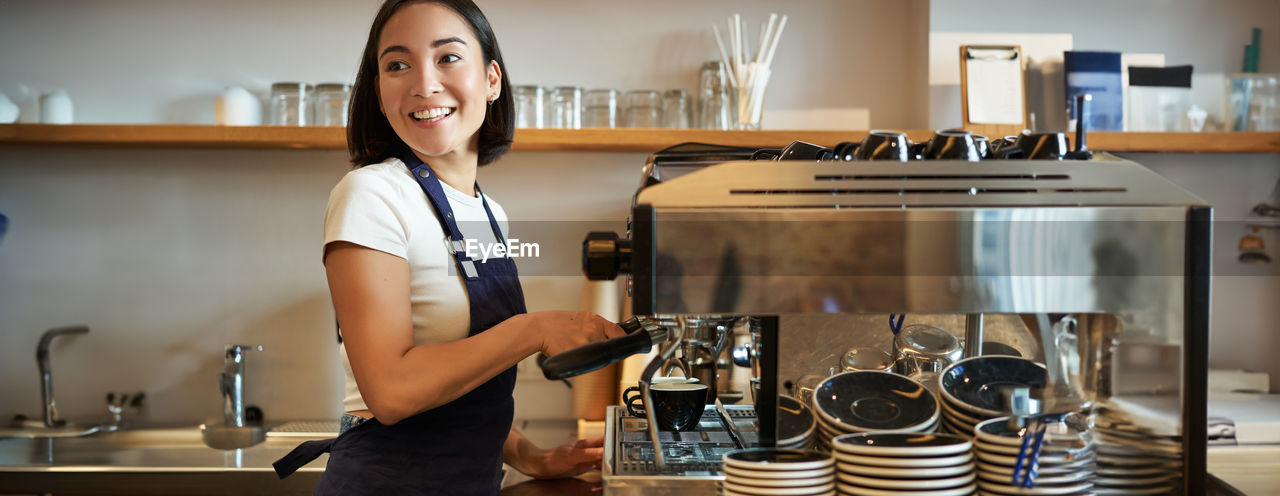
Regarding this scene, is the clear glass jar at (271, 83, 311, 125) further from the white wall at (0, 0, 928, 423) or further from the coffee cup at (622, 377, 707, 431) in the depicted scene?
the coffee cup at (622, 377, 707, 431)

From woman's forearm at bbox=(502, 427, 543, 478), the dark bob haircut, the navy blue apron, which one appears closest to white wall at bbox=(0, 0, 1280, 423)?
woman's forearm at bbox=(502, 427, 543, 478)

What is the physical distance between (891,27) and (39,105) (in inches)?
88.4

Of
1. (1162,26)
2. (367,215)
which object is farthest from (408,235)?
(1162,26)

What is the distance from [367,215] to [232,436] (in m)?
1.55

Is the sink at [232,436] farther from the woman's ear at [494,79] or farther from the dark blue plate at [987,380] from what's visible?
the dark blue plate at [987,380]

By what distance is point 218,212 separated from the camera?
2.52 m

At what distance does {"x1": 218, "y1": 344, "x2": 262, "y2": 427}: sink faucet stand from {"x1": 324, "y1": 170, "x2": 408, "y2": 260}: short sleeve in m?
1.43

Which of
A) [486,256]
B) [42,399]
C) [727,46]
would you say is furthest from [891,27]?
[42,399]

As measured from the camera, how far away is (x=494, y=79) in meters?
1.37

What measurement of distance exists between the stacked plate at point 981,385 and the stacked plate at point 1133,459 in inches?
2.7

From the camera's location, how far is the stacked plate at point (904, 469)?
0.76 m

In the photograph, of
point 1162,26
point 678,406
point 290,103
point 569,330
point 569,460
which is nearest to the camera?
point 569,330

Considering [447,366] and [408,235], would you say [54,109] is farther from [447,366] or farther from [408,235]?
[447,366]

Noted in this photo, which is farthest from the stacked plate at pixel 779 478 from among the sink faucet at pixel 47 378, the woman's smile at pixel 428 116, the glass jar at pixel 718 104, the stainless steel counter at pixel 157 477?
the sink faucet at pixel 47 378
